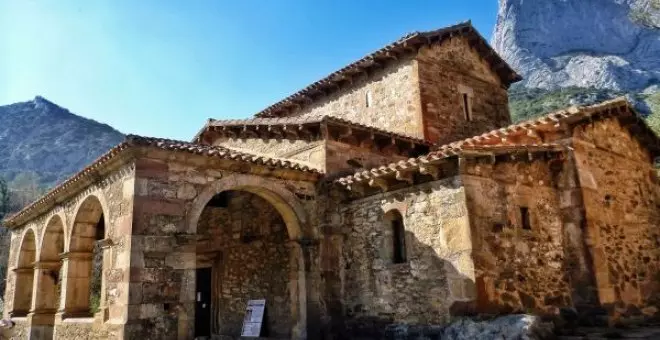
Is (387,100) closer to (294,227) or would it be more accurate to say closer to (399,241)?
(294,227)

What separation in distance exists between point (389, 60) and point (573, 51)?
5327cm

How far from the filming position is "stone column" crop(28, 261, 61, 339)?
1195 cm

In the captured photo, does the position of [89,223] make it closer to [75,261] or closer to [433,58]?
[75,261]

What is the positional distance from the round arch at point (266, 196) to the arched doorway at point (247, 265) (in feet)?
0.10

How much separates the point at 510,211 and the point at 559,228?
49.6 inches

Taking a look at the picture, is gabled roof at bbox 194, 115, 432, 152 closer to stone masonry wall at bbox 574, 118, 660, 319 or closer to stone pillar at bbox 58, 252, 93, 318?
stone masonry wall at bbox 574, 118, 660, 319

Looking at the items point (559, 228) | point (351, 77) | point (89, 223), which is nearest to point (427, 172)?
point (559, 228)

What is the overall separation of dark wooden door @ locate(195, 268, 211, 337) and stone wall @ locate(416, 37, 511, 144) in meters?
6.89

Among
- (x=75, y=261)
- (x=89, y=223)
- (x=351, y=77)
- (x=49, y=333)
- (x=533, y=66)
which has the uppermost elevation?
(x=533, y=66)

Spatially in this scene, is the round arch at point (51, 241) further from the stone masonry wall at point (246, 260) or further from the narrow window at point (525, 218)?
the narrow window at point (525, 218)

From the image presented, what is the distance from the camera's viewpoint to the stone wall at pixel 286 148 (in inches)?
412

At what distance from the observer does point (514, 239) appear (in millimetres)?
8148

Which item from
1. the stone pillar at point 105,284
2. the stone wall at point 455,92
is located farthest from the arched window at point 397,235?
the stone pillar at point 105,284

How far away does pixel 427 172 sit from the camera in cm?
823
